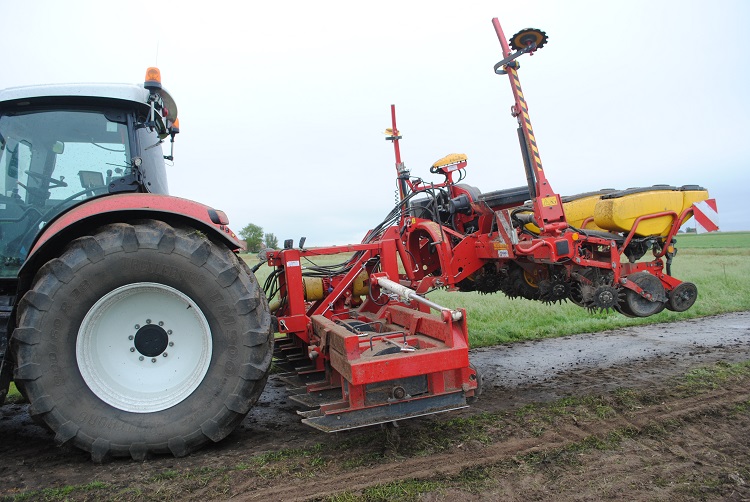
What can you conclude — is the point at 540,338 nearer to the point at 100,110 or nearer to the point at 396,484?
the point at 396,484

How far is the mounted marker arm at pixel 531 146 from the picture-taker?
463cm

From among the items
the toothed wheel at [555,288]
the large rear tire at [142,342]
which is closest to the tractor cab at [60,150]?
the large rear tire at [142,342]

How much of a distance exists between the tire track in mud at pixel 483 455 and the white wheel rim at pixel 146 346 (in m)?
0.84

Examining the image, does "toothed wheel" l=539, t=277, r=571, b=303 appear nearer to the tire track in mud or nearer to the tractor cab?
the tire track in mud

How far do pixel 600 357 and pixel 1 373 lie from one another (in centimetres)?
551

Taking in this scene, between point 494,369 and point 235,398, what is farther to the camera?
point 494,369

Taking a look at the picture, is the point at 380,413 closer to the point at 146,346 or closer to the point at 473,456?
the point at 473,456

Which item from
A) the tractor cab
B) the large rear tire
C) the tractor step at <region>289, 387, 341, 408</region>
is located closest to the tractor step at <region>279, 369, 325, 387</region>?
the tractor step at <region>289, 387, 341, 408</region>

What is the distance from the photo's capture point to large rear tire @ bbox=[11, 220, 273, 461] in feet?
9.96

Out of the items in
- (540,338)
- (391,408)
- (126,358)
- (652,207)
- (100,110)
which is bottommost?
(540,338)

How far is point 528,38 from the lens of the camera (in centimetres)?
457

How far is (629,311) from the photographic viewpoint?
486 cm

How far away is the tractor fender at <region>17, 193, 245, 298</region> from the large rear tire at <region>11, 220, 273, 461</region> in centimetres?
10

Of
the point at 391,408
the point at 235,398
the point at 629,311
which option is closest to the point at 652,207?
the point at 629,311
